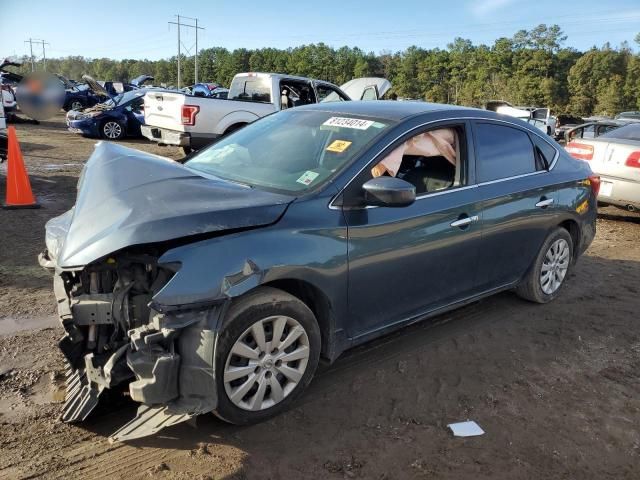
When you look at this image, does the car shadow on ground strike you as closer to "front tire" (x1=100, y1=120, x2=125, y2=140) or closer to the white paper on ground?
the white paper on ground

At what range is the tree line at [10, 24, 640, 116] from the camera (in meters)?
57.5

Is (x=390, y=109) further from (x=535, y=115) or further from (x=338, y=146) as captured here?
(x=535, y=115)

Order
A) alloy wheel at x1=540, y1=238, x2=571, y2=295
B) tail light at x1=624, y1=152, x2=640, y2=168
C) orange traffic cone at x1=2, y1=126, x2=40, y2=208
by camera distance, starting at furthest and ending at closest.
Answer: tail light at x1=624, y1=152, x2=640, y2=168 < orange traffic cone at x1=2, y1=126, x2=40, y2=208 < alloy wheel at x1=540, y1=238, x2=571, y2=295

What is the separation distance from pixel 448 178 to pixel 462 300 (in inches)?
36.6

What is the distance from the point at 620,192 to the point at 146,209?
7.33m

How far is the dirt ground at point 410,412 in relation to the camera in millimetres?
2756

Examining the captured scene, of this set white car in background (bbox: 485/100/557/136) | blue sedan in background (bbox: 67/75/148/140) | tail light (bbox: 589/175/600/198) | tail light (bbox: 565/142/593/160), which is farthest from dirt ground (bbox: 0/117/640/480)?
white car in background (bbox: 485/100/557/136)

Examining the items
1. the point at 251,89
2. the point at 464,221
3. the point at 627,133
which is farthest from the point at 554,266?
the point at 251,89

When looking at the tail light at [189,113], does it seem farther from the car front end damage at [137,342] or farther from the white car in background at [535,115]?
the white car in background at [535,115]

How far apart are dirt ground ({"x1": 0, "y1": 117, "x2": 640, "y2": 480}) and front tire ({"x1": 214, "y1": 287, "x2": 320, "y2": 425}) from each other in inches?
6.1

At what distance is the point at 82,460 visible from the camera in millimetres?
2709

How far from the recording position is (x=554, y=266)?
5.04 metres

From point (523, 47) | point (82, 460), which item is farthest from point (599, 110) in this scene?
point (82, 460)

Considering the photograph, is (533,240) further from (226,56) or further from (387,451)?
(226,56)
